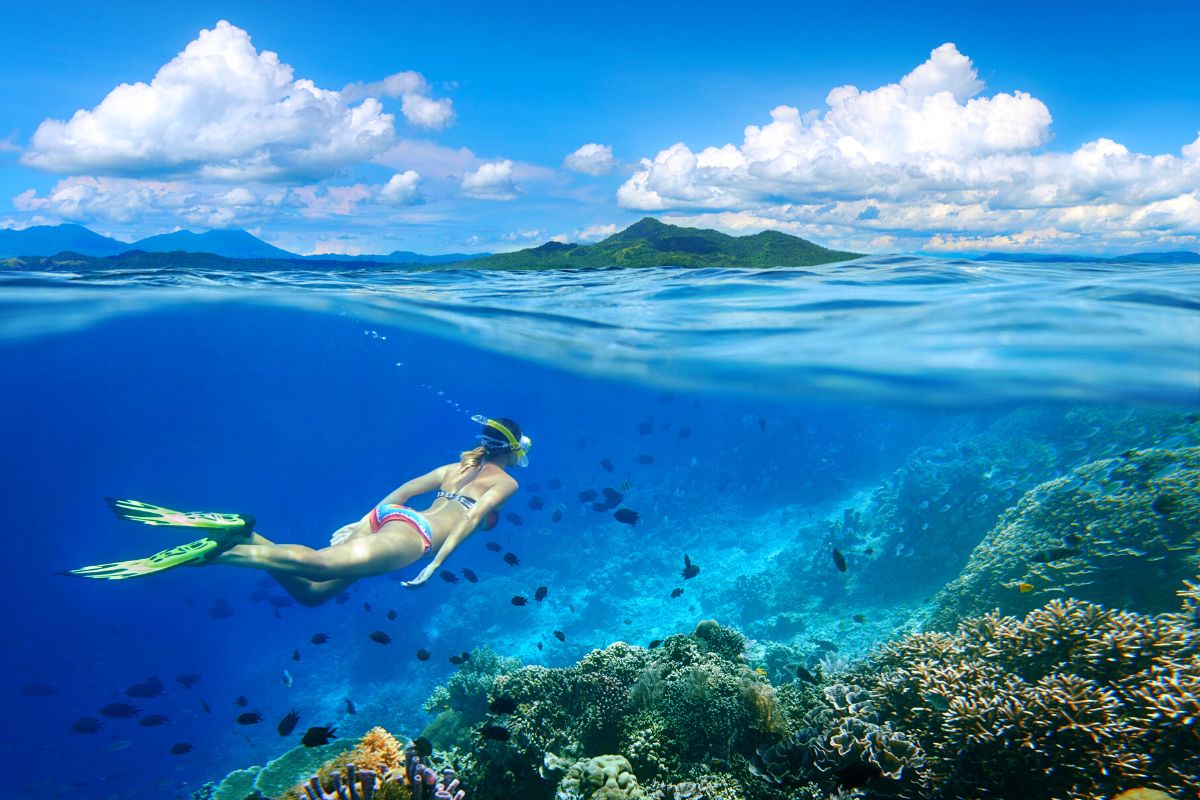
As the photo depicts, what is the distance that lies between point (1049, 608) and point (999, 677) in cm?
114

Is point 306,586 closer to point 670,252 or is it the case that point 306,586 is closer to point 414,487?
point 414,487

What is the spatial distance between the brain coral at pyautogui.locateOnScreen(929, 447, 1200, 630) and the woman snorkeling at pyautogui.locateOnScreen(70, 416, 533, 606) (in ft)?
25.1

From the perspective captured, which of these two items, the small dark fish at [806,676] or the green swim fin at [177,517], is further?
the green swim fin at [177,517]

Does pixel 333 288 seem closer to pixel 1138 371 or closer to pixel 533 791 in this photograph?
pixel 533 791

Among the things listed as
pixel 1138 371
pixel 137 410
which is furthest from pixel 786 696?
pixel 137 410

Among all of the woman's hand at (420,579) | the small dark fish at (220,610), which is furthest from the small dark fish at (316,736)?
the small dark fish at (220,610)

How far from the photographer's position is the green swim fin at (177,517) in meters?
6.94

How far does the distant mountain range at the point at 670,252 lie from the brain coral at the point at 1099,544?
11016 millimetres

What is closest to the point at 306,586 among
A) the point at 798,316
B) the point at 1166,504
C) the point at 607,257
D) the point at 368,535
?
the point at 368,535

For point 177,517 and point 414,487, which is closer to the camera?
point 177,517

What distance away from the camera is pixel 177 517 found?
7309 mm

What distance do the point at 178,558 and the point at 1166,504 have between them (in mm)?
13000

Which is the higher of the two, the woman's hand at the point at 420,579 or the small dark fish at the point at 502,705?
the woman's hand at the point at 420,579

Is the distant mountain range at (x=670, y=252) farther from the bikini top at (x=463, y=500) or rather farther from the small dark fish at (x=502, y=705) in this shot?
the small dark fish at (x=502, y=705)
